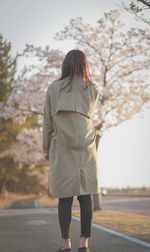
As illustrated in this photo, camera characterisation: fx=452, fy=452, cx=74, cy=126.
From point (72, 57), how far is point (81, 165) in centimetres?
94

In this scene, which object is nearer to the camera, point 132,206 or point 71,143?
point 71,143

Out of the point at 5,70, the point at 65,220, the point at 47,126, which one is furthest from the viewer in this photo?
the point at 5,70

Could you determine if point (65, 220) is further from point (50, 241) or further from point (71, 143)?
point (50, 241)

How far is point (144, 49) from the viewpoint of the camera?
15055 millimetres

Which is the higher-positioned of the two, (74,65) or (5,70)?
(5,70)

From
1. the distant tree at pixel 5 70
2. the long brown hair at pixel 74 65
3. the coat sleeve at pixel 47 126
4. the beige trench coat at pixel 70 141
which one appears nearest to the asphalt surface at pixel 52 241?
the beige trench coat at pixel 70 141

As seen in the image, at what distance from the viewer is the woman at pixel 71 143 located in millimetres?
3773

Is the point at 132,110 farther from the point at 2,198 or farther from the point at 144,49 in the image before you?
the point at 2,198

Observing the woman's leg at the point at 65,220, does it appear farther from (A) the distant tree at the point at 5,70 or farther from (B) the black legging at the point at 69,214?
(A) the distant tree at the point at 5,70

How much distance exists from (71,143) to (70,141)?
19 mm

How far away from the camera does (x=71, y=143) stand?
3.78 metres

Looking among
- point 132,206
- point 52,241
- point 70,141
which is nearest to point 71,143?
point 70,141

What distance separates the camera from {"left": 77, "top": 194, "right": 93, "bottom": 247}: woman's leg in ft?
12.4

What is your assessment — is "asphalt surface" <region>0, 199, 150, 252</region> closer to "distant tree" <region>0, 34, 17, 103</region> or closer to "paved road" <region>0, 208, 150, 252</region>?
"paved road" <region>0, 208, 150, 252</region>
